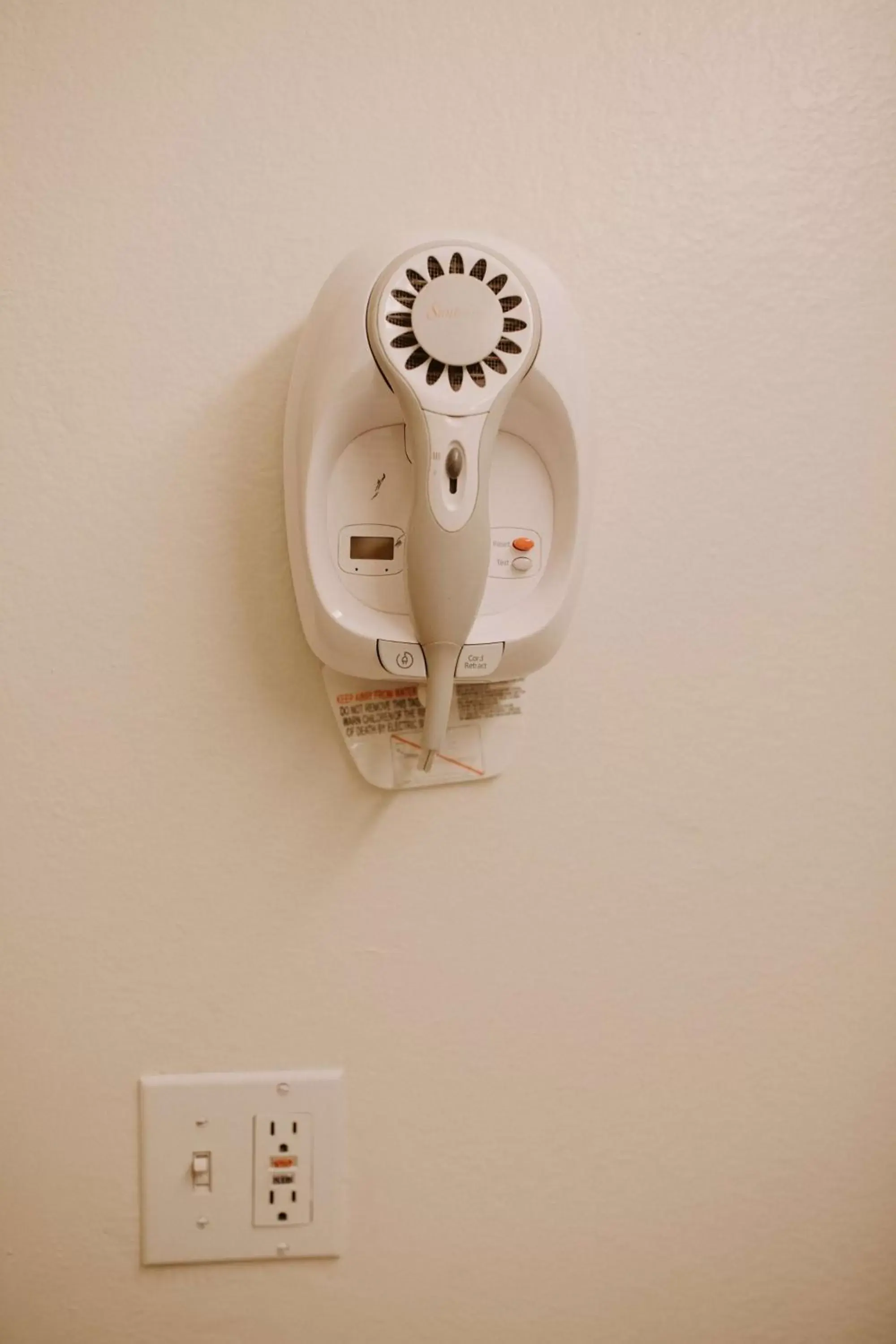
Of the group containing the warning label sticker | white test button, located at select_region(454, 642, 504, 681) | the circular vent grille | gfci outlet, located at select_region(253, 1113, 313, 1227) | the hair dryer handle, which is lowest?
gfci outlet, located at select_region(253, 1113, 313, 1227)

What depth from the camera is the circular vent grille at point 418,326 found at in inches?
24.2

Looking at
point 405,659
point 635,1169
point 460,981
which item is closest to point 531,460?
point 405,659

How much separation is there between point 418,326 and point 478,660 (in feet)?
0.75

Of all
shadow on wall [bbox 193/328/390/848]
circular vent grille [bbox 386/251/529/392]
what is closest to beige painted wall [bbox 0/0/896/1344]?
shadow on wall [bbox 193/328/390/848]

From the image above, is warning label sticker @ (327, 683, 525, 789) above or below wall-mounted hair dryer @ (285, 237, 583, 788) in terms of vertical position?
below

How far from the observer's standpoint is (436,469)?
61 centimetres

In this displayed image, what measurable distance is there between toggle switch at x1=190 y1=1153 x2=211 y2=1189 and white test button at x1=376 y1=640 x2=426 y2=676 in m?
0.41

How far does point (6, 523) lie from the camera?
0.69m

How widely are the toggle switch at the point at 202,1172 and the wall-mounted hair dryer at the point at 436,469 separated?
1.17ft

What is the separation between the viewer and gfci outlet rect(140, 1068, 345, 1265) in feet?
2.33

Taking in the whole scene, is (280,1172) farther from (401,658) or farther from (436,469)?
(436,469)

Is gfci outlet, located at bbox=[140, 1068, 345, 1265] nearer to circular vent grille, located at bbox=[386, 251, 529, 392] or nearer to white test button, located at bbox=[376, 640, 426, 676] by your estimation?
white test button, located at bbox=[376, 640, 426, 676]

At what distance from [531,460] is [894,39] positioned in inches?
18.4

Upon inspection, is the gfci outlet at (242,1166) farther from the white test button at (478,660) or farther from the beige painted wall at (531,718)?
the white test button at (478,660)
